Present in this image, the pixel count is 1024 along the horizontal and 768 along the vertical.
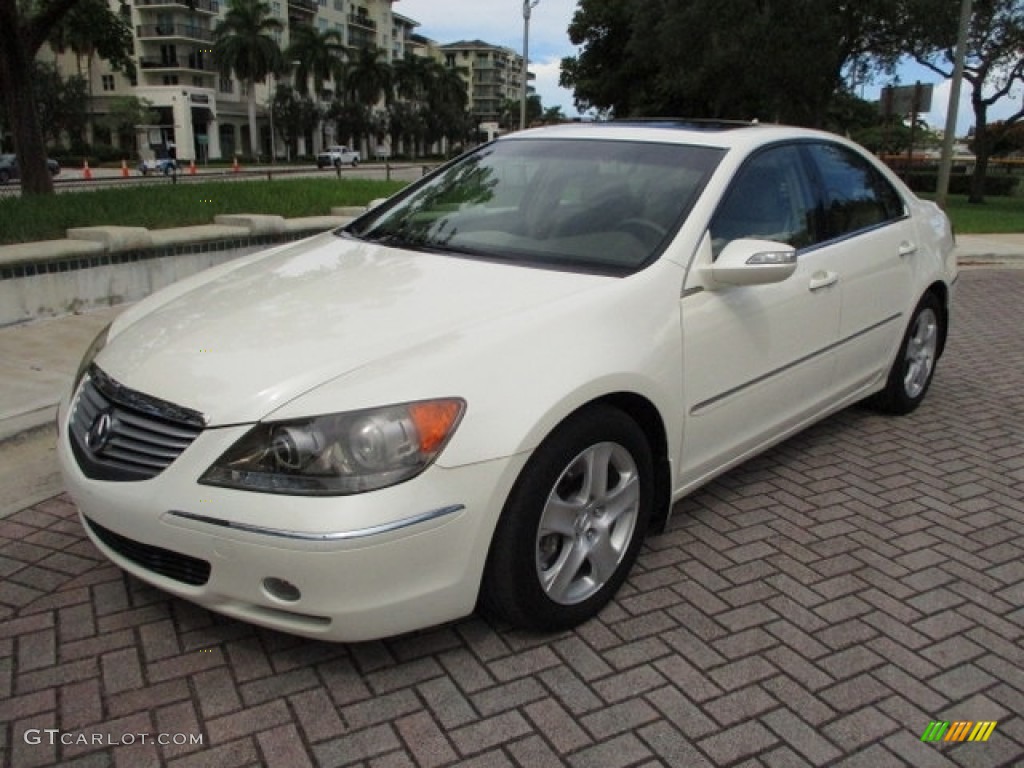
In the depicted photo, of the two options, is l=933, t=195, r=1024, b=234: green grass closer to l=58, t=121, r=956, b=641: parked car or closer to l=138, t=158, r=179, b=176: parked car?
l=58, t=121, r=956, b=641: parked car

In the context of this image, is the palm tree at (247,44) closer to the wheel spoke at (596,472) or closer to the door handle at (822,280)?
the door handle at (822,280)

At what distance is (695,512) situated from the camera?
3.70 m

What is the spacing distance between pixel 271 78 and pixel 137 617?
3384 inches

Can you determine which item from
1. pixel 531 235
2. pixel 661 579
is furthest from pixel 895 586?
pixel 531 235

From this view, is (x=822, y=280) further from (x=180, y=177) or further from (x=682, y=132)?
(x=180, y=177)

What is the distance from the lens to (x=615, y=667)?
259 centimetres

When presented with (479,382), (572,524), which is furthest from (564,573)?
(479,382)

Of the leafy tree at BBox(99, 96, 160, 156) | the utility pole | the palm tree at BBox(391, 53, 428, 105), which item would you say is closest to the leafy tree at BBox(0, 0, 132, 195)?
the utility pole

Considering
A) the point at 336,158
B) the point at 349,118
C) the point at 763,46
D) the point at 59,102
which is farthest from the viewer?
the point at 349,118

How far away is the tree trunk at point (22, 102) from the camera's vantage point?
9.38 m

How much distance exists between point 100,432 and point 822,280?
2.84 m

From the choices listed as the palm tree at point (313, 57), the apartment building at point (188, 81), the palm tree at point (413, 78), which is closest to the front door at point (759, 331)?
the apartment building at point (188, 81)

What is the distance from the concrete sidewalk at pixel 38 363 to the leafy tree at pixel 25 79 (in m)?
4.44

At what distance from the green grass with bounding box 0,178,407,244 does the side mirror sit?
610 centimetres
